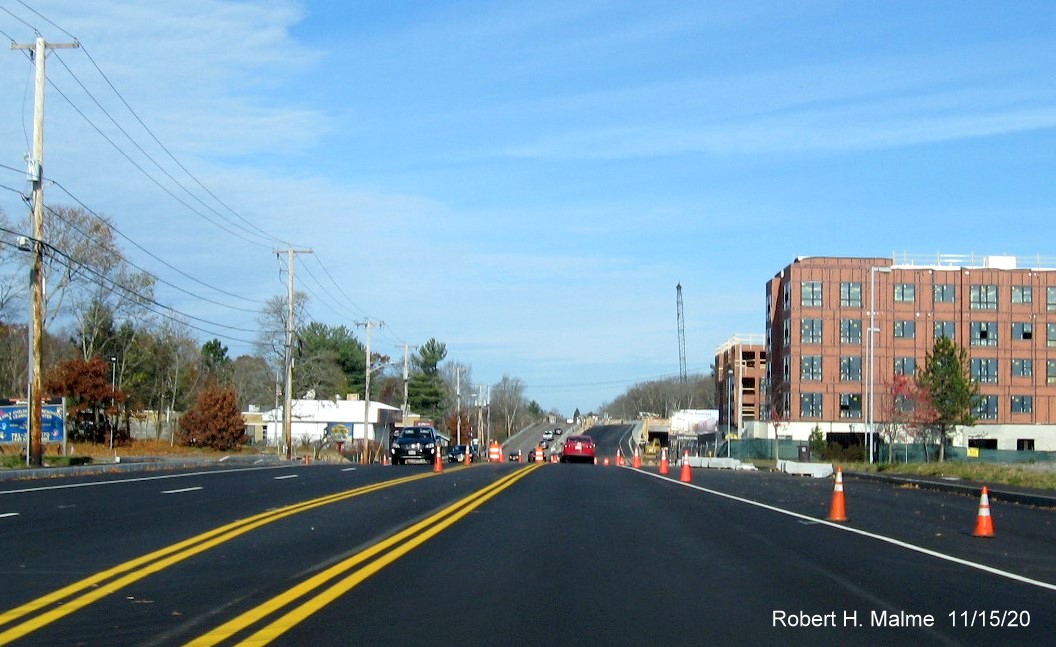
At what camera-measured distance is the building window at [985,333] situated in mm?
90750

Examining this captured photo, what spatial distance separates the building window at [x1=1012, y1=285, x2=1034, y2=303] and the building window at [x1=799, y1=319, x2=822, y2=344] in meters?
15.1

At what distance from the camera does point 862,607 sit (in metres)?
10.0

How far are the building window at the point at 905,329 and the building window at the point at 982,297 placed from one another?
4562 millimetres

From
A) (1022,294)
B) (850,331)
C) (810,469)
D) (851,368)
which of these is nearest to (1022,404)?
(1022,294)

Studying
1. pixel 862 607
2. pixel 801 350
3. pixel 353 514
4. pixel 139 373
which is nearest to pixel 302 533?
pixel 353 514

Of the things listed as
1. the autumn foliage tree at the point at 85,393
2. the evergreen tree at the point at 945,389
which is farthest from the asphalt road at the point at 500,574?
the evergreen tree at the point at 945,389

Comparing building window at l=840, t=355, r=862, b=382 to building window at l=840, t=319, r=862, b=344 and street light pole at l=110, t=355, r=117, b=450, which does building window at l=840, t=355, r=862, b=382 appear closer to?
building window at l=840, t=319, r=862, b=344

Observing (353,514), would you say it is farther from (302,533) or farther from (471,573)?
(471,573)

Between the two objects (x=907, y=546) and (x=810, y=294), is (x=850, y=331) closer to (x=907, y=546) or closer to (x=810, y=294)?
(x=810, y=294)

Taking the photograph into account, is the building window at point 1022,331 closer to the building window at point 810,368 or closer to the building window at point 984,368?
the building window at point 984,368

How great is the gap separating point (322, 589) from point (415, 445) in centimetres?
4518

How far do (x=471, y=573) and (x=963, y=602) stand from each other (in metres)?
4.66

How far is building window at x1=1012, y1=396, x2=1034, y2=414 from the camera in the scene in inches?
3568

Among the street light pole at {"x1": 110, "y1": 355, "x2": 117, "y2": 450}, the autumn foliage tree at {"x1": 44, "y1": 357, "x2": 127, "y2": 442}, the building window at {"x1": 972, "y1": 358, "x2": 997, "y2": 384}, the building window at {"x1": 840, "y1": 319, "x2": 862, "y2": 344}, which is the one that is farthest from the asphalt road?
the building window at {"x1": 972, "y1": 358, "x2": 997, "y2": 384}
